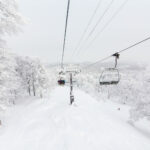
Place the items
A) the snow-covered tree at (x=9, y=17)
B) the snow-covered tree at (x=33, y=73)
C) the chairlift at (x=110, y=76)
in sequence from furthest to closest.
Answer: the snow-covered tree at (x=33, y=73)
the snow-covered tree at (x=9, y=17)
the chairlift at (x=110, y=76)

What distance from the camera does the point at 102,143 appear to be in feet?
32.2

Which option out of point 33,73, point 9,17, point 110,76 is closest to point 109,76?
point 110,76

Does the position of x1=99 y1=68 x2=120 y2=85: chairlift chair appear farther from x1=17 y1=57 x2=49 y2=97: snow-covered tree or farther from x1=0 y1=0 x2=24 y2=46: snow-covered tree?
x1=17 y1=57 x2=49 y2=97: snow-covered tree

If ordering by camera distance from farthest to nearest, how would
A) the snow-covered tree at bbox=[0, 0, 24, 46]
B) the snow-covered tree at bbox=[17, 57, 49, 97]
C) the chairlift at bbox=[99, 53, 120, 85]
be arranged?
1. the snow-covered tree at bbox=[17, 57, 49, 97]
2. the snow-covered tree at bbox=[0, 0, 24, 46]
3. the chairlift at bbox=[99, 53, 120, 85]

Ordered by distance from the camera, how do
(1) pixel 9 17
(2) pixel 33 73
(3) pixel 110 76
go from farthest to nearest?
(2) pixel 33 73 < (1) pixel 9 17 < (3) pixel 110 76

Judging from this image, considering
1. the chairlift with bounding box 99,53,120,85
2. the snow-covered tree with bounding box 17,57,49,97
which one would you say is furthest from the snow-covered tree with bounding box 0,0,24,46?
the snow-covered tree with bounding box 17,57,49,97

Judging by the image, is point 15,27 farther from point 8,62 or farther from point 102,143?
point 102,143

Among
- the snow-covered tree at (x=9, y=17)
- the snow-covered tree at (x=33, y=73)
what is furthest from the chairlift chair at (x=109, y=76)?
the snow-covered tree at (x=33, y=73)

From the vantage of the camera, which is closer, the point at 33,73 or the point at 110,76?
the point at 110,76

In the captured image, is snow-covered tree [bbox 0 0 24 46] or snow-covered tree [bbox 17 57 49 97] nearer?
snow-covered tree [bbox 0 0 24 46]

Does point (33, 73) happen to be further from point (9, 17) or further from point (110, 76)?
point (110, 76)

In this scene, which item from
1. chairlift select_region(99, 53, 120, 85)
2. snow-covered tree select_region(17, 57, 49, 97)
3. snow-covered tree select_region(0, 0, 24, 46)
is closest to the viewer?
chairlift select_region(99, 53, 120, 85)

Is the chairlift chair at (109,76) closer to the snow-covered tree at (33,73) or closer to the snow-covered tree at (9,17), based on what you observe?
the snow-covered tree at (9,17)

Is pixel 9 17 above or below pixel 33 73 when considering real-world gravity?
above
